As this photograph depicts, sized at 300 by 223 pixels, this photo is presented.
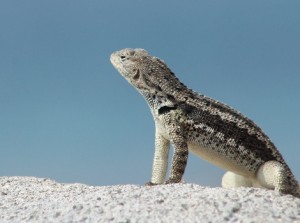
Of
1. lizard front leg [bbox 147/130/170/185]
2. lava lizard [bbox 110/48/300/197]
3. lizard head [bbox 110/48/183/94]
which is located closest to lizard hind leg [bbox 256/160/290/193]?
lava lizard [bbox 110/48/300/197]

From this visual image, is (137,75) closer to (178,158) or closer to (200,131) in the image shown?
(200,131)

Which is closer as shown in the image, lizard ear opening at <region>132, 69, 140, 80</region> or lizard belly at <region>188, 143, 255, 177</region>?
lizard belly at <region>188, 143, 255, 177</region>

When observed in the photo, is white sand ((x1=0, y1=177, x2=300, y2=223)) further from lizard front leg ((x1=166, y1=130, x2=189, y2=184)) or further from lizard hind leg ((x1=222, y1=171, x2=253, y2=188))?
lizard hind leg ((x1=222, y1=171, x2=253, y2=188))

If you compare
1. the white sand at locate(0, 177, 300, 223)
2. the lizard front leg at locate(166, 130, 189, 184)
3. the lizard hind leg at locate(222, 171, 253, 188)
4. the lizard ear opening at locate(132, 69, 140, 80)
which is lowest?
the white sand at locate(0, 177, 300, 223)

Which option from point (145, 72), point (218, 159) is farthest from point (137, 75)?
point (218, 159)

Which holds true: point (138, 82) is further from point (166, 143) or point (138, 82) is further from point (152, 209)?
point (152, 209)

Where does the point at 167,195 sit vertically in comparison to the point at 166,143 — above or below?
below

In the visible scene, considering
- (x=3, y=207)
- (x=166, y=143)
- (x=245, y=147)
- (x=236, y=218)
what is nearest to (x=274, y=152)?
(x=245, y=147)
